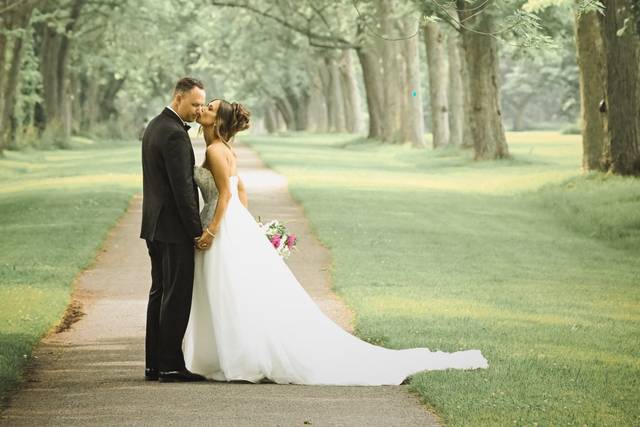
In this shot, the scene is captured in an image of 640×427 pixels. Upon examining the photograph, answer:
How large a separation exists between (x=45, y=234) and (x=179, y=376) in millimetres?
11375

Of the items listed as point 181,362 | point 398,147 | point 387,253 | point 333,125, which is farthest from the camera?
point 333,125

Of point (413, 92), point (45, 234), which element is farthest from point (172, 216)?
point (413, 92)

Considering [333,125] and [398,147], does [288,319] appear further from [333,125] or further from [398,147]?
[333,125]

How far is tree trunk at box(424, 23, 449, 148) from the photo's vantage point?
46.9m

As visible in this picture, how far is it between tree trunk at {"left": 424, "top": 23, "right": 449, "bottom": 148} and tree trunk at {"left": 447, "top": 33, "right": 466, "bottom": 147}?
0.43 metres

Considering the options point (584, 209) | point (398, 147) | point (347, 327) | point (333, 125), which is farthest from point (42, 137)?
point (347, 327)

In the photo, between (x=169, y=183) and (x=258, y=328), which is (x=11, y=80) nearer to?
(x=169, y=183)

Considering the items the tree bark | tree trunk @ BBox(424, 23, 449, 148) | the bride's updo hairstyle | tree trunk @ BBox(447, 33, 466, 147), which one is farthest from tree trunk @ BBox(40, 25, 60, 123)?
the bride's updo hairstyle

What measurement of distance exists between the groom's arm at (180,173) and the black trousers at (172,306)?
266 millimetres

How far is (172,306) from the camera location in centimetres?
877

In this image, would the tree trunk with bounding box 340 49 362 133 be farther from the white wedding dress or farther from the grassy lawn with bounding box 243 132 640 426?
the white wedding dress

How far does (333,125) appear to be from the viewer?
8362 cm

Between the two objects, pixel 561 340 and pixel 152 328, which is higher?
pixel 152 328

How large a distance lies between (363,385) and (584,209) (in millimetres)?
15636
